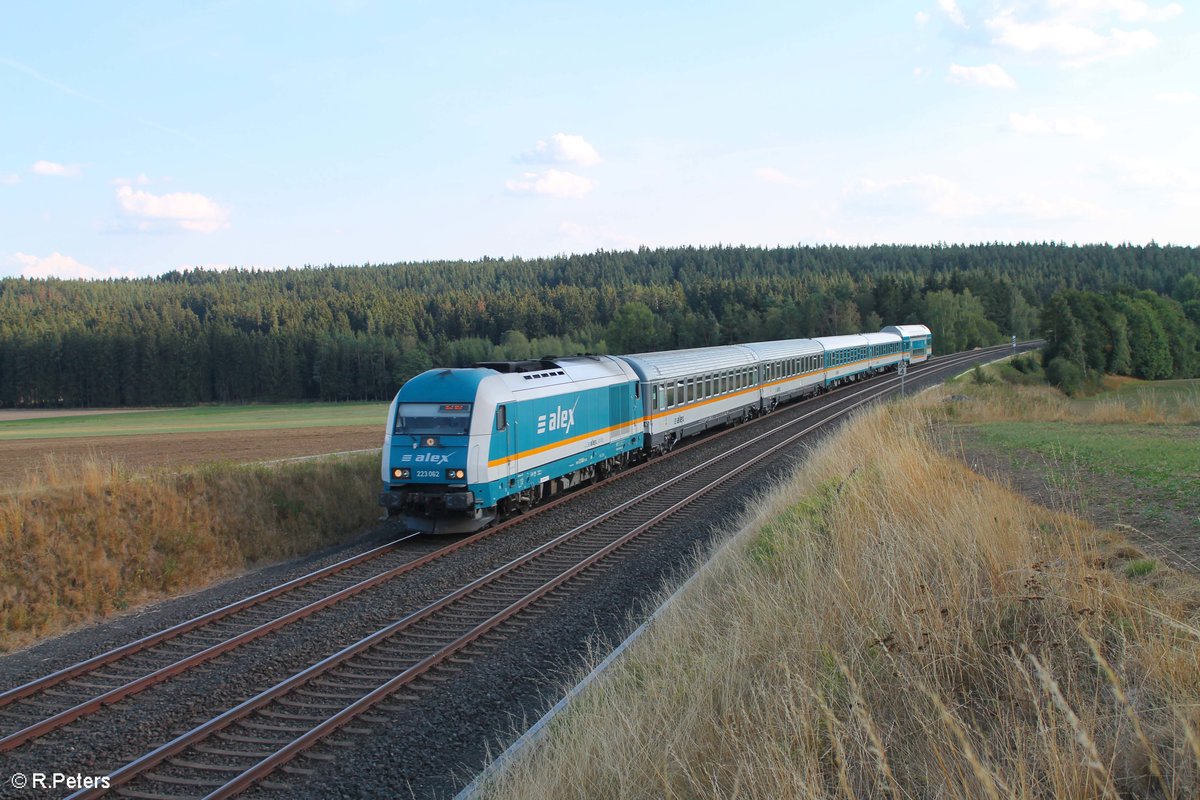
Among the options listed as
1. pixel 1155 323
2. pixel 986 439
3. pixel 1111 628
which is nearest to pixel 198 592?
pixel 1111 628

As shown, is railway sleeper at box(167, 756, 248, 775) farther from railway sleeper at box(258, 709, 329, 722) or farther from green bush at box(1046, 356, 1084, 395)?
green bush at box(1046, 356, 1084, 395)

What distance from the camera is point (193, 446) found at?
142ft

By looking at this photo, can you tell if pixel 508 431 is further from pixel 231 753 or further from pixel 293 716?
pixel 231 753

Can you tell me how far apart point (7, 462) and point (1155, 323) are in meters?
74.9

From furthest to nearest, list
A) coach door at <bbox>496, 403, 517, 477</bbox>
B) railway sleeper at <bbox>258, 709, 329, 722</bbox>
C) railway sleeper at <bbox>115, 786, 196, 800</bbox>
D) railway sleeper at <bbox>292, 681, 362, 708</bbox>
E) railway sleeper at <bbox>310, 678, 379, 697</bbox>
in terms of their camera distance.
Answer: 1. coach door at <bbox>496, 403, 517, 477</bbox>
2. railway sleeper at <bbox>310, 678, 379, 697</bbox>
3. railway sleeper at <bbox>292, 681, 362, 708</bbox>
4. railway sleeper at <bbox>258, 709, 329, 722</bbox>
5. railway sleeper at <bbox>115, 786, 196, 800</bbox>

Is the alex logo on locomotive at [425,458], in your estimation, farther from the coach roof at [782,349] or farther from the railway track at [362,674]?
the coach roof at [782,349]

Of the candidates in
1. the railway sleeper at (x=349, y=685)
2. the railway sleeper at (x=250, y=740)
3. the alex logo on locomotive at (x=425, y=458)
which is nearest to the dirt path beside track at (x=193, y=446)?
the alex logo on locomotive at (x=425, y=458)

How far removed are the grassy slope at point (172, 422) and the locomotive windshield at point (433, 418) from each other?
3913 centimetres

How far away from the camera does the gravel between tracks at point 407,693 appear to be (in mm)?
7578

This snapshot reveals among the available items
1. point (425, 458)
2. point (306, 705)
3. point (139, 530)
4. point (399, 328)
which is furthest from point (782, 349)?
point (399, 328)

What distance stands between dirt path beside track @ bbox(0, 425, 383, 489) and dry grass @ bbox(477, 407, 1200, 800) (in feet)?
87.6

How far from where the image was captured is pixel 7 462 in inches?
1439

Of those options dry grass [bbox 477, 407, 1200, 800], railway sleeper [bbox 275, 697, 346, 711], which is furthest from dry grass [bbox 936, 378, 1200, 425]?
railway sleeper [bbox 275, 697, 346, 711]

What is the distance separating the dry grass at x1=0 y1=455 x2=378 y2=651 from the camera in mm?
12594
